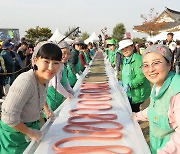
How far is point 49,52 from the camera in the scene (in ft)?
6.46

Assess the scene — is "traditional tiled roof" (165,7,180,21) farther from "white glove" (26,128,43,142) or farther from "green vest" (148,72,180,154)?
"white glove" (26,128,43,142)

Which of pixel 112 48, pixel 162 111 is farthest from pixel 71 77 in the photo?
pixel 162 111

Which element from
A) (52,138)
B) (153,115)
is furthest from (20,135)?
(153,115)

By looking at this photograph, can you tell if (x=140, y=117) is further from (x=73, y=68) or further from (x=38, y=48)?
(x=73, y=68)

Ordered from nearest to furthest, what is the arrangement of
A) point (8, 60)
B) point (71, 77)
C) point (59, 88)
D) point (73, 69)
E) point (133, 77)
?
point (59, 88) < point (133, 77) < point (71, 77) < point (73, 69) < point (8, 60)

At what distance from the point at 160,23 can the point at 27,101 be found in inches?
1310

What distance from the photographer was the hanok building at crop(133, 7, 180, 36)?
32094 mm

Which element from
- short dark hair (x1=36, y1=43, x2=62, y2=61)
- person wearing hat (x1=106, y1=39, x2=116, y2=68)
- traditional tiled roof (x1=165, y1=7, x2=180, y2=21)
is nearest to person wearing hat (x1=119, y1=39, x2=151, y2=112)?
short dark hair (x1=36, y1=43, x2=62, y2=61)

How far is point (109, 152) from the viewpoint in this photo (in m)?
1.82

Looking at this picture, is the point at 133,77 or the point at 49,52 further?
the point at 133,77

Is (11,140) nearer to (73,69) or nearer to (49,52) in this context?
(49,52)

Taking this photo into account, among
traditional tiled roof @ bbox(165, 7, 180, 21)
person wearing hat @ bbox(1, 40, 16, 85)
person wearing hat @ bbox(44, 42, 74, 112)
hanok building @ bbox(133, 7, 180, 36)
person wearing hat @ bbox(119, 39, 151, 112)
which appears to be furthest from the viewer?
traditional tiled roof @ bbox(165, 7, 180, 21)

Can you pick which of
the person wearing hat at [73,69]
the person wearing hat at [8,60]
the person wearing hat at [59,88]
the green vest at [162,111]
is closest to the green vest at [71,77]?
the person wearing hat at [73,69]

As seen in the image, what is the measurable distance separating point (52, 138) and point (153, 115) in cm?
81
